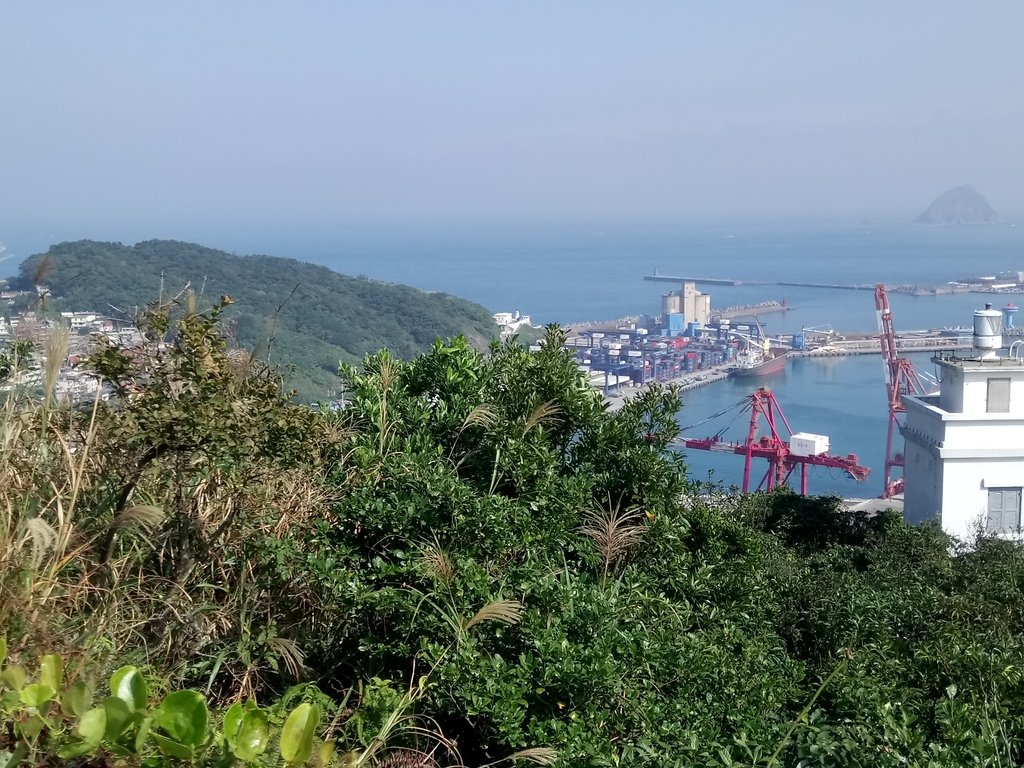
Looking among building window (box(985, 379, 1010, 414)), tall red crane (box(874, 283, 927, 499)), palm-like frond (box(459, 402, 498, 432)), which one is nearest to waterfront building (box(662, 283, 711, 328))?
tall red crane (box(874, 283, 927, 499))

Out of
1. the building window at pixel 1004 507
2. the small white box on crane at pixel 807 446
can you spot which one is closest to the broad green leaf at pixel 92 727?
the building window at pixel 1004 507

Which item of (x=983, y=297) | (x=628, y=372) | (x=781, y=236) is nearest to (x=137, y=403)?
(x=628, y=372)

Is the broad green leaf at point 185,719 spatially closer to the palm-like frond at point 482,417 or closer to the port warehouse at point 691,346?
the palm-like frond at point 482,417

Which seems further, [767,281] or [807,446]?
[767,281]

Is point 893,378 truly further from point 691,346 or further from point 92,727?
point 92,727

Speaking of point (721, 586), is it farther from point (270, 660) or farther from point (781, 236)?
point (781, 236)

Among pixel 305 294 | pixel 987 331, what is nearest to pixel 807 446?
pixel 987 331

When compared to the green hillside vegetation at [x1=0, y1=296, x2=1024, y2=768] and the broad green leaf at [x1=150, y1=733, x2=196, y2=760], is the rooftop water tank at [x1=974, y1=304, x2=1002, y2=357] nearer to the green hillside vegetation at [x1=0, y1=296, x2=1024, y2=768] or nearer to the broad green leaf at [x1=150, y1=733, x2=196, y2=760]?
the green hillside vegetation at [x1=0, y1=296, x2=1024, y2=768]
